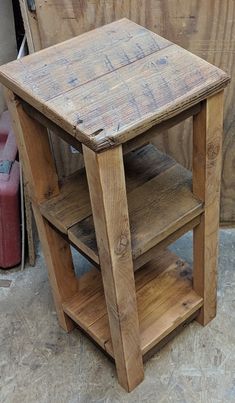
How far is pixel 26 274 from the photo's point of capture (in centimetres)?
204

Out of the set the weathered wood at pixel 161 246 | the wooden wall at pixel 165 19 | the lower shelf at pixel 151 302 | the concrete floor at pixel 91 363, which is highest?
the wooden wall at pixel 165 19

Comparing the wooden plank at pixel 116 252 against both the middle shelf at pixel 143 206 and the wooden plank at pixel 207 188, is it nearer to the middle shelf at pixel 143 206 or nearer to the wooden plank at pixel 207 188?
the middle shelf at pixel 143 206

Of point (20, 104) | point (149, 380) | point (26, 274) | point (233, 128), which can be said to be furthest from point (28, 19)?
point (149, 380)

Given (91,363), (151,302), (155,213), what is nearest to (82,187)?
(155,213)

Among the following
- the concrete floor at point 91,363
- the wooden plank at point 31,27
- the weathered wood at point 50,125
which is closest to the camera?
the weathered wood at point 50,125

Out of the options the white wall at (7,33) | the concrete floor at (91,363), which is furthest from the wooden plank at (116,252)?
the white wall at (7,33)

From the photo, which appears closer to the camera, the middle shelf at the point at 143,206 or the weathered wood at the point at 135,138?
the weathered wood at the point at 135,138

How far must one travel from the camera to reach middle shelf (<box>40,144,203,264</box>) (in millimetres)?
1399

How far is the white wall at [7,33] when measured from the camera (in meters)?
1.91

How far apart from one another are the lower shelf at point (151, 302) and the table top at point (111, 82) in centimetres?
72

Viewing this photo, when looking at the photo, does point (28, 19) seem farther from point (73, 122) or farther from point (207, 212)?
point (207, 212)

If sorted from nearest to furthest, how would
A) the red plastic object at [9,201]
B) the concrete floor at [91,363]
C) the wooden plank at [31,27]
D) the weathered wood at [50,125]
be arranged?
the weathered wood at [50,125]
the wooden plank at [31,27]
the concrete floor at [91,363]
the red plastic object at [9,201]

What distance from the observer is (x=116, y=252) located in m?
1.29

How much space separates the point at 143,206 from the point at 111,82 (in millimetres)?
366
